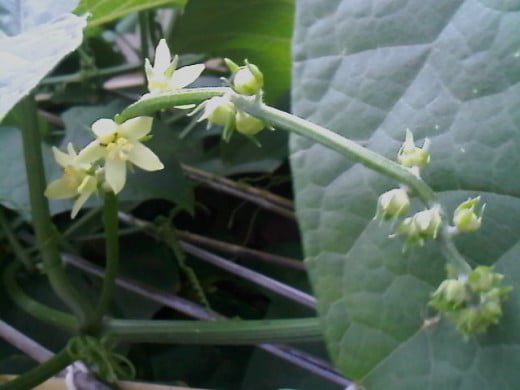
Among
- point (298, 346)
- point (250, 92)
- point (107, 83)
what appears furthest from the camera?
point (107, 83)

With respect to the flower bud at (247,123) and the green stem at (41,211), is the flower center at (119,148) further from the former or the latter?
the green stem at (41,211)

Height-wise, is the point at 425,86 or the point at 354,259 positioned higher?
the point at 425,86

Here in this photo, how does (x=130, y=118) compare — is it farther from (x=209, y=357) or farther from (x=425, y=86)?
(x=209, y=357)

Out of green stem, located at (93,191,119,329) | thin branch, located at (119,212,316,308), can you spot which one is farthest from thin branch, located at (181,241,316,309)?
green stem, located at (93,191,119,329)

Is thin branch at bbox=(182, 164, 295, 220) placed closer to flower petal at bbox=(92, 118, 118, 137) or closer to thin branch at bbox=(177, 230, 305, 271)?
thin branch at bbox=(177, 230, 305, 271)

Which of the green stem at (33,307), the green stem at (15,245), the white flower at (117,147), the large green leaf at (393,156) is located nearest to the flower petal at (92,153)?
the white flower at (117,147)

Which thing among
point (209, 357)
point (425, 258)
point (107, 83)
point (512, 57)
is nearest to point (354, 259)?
point (425, 258)
